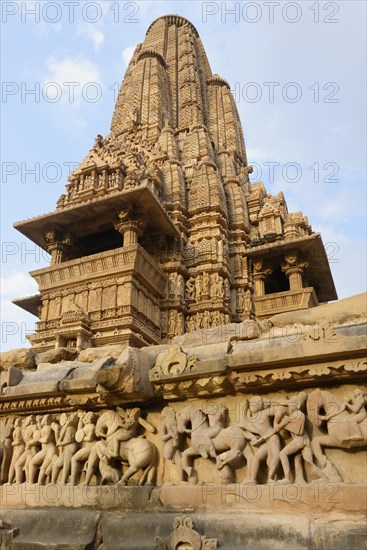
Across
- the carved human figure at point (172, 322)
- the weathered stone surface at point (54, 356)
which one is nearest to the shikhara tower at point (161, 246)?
the carved human figure at point (172, 322)

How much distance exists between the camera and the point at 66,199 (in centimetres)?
1686

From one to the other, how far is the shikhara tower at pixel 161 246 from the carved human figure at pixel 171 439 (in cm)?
914

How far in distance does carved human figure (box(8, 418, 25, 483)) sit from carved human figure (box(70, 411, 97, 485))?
757 millimetres

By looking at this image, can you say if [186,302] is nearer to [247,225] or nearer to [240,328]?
[247,225]

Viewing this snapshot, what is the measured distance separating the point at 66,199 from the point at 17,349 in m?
11.6

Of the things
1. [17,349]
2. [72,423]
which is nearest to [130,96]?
[17,349]

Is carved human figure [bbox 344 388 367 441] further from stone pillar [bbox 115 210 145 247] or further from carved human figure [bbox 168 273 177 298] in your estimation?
carved human figure [bbox 168 273 177 298]

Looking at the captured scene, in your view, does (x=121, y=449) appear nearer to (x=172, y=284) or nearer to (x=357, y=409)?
(x=357, y=409)

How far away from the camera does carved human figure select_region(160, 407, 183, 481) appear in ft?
12.5

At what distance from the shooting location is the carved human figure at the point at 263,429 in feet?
11.2

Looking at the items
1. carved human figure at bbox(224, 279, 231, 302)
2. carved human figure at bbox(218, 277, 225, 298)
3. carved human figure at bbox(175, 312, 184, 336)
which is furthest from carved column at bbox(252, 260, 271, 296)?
carved human figure at bbox(175, 312, 184, 336)

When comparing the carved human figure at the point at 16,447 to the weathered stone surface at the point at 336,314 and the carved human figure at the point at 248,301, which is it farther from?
the carved human figure at the point at 248,301

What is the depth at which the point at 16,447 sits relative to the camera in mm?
4625

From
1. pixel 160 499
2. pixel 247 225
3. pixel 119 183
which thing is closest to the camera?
pixel 160 499
